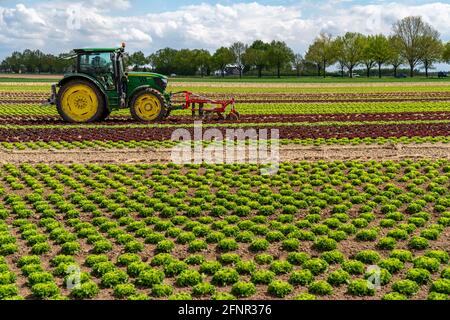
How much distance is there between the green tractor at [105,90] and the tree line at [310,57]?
3027 inches

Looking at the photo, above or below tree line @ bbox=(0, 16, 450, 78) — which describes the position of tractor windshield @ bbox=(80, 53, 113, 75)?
below

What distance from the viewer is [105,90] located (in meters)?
22.0

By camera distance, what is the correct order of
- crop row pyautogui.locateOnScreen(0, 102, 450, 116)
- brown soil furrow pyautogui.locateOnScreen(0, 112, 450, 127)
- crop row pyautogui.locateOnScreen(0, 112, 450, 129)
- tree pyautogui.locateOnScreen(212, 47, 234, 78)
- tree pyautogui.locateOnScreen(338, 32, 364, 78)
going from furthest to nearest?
tree pyautogui.locateOnScreen(212, 47, 234, 78) → tree pyautogui.locateOnScreen(338, 32, 364, 78) → crop row pyautogui.locateOnScreen(0, 102, 450, 116) → brown soil furrow pyautogui.locateOnScreen(0, 112, 450, 127) → crop row pyautogui.locateOnScreen(0, 112, 450, 129)

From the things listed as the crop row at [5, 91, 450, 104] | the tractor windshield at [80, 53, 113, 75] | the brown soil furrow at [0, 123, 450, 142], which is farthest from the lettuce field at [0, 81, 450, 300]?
the crop row at [5, 91, 450, 104]

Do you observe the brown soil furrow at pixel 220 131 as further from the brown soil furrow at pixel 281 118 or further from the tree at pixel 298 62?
the tree at pixel 298 62

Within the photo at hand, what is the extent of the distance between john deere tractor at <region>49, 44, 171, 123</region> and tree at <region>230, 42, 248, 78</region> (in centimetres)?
9898

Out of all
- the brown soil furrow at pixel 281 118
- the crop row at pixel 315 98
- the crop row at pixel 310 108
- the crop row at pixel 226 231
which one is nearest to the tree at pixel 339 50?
the crop row at pixel 315 98

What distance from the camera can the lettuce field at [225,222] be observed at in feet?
24.1

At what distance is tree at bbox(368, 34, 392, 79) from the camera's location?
103688mm

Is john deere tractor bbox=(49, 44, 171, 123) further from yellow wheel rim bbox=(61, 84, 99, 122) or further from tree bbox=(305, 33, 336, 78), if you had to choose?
tree bbox=(305, 33, 336, 78)

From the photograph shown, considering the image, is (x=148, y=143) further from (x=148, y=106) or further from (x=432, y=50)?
(x=432, y=50)

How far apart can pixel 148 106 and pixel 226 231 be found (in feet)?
46.8

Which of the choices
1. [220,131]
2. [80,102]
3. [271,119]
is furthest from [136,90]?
[271,119]
